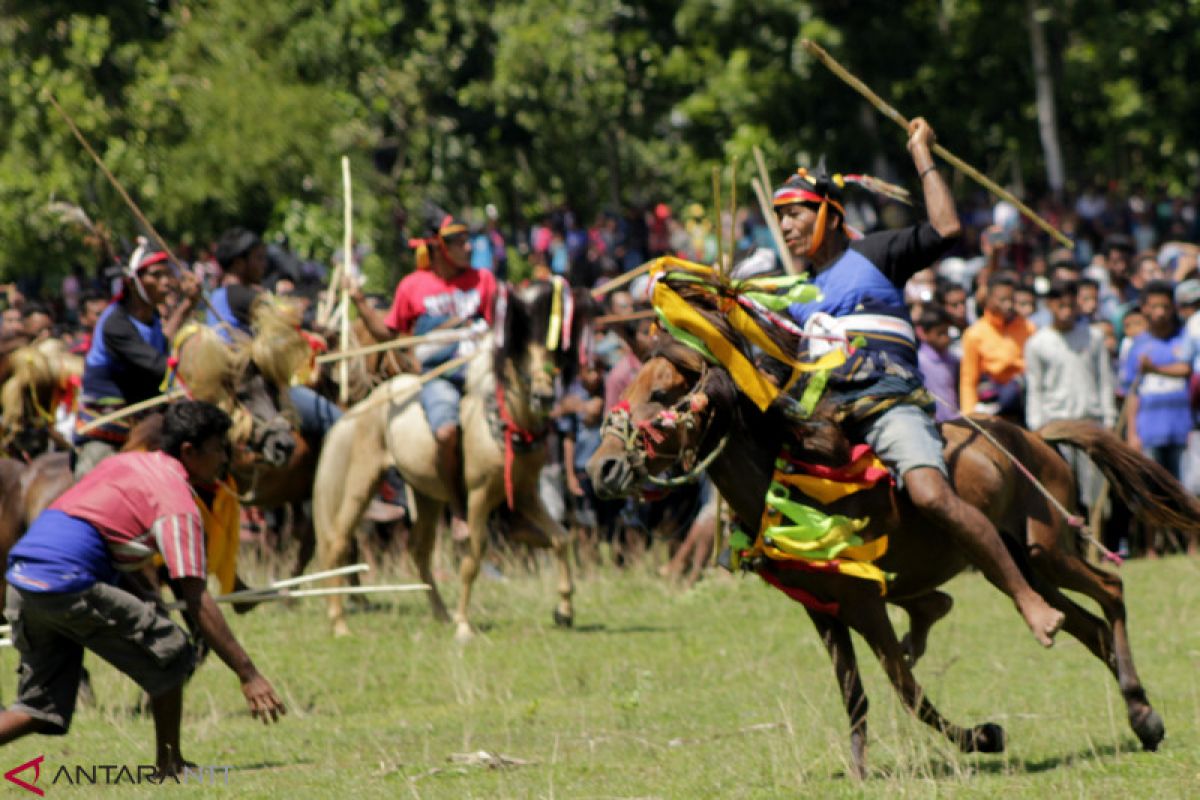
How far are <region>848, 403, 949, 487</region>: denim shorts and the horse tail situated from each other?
1.54m

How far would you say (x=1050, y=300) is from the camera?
1642cm

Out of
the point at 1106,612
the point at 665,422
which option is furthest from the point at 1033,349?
the point at 665,422

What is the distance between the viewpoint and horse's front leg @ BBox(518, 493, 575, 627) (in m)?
14.1

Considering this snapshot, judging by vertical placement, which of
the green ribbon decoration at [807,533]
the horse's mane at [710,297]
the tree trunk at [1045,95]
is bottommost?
the green ribbon decoration at [807,533]

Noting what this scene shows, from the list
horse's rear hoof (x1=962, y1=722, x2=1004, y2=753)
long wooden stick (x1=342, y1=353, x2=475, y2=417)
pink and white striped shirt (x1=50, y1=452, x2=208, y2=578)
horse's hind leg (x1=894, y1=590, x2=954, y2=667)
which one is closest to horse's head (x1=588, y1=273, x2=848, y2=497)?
horse's rear hoof (x1=962, y1=722, x2=1004, y2=753)

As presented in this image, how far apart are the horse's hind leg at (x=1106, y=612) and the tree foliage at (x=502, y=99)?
57.8 ft

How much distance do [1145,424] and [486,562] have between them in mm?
5781

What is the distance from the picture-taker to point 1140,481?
9.87 m

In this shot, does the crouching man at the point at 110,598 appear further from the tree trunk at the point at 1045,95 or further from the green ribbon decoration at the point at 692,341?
the tree trunk at the point at 1045,95

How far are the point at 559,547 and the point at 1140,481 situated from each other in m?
5.33

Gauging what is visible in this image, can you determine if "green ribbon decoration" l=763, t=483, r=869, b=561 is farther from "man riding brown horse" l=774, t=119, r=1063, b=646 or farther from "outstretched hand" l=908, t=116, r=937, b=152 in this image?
"outstretched hand" l=908, t=116, r=937, b=152

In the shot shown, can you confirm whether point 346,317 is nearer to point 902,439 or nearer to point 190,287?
point 190,287

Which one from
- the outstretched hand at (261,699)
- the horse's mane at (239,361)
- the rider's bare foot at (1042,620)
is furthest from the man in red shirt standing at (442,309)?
the rider's bare foot at (1042,620)

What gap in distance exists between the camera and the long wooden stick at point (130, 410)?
1254 centimetres
